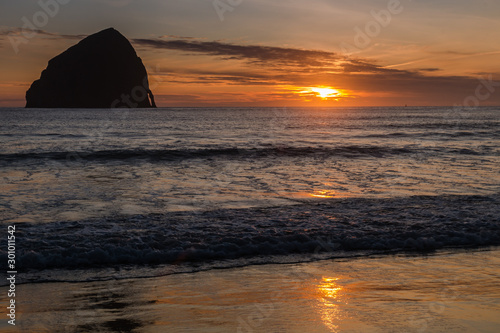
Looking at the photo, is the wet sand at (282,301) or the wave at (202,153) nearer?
the wet sand at (282,301)

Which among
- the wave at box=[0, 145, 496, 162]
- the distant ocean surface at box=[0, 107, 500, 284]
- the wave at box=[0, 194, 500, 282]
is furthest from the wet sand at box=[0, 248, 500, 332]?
the wave at box=[0, 145, 496, 162]

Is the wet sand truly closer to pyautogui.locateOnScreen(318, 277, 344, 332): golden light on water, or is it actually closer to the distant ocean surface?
pyautogui.locateOnScreen(318, 277, 344, 332): golden light on water

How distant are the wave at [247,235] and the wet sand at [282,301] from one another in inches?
43.0

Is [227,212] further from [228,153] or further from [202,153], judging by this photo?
[228,153]

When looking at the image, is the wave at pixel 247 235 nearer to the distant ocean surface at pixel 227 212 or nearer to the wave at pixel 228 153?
the distant ocean surface at pixel 227 212

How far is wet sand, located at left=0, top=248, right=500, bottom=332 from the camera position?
471 centimetres

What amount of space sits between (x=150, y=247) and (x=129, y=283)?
1.83m

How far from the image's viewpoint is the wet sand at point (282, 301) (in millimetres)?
4711

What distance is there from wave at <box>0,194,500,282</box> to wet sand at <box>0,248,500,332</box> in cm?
109

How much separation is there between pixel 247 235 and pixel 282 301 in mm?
3541

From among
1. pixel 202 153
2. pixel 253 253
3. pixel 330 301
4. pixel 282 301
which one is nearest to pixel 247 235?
pixel 253 253

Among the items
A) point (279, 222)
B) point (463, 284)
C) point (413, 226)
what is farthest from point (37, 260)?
point (413, 226)

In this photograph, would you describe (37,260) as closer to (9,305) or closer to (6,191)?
(9,305)

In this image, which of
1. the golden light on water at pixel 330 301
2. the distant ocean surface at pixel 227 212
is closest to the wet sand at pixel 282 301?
the golden light on water at pixel 330 301
